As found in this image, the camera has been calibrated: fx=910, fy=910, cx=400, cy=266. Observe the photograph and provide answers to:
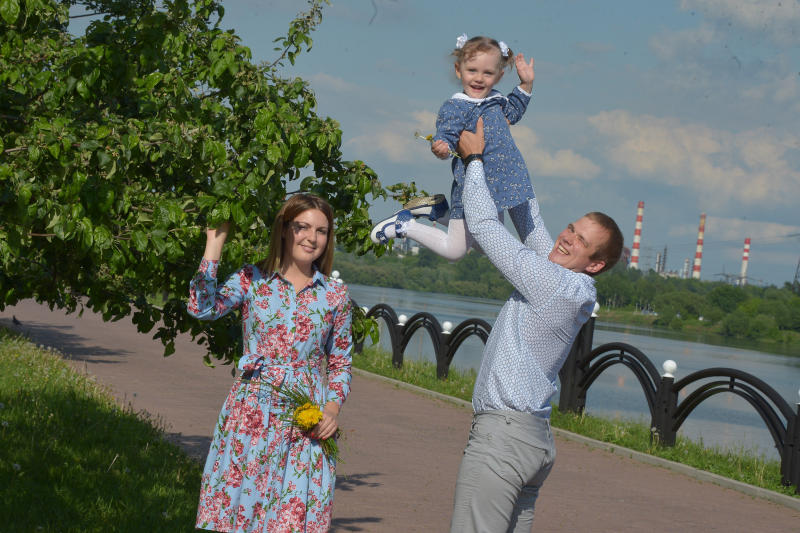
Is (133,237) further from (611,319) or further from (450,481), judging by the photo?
(611,319)

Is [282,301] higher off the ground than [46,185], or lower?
lower

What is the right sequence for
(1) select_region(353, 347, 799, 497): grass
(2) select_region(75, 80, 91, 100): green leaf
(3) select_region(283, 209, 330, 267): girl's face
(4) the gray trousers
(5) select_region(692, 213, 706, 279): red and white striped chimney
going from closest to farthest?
(4) the gray trousers → (3) select_region(283, 209, 330, 267): girl's face → (2) select_region(75, 80, 91, 100): green leaf → (1) select_region(353, 347, 799, 497): grass → (5) select_region(692, 213, 706, 279): red and white striped chimney

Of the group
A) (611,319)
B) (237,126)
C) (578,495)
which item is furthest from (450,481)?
(611,319)

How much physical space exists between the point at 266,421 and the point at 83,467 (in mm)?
3507

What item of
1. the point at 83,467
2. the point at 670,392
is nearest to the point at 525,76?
the point at 83,467

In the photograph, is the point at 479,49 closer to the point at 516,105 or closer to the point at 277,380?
the point at 516,105

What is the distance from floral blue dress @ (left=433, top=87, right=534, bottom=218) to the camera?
334cm

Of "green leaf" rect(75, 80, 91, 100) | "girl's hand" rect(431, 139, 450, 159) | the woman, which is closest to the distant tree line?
"green leaf" rect(75, 80, 91, 100)

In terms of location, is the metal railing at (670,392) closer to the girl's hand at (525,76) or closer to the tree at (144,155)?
the tree at (144,155)

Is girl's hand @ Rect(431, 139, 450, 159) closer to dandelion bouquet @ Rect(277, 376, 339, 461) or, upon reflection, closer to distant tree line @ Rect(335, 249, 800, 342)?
dandelion bouquet @ Rect(277, 376, 339, 461)

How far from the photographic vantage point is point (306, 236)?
149 inches

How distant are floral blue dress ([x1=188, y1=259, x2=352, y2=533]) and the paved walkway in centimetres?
298

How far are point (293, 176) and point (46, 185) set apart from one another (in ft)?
4.62

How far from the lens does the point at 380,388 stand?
1516 cm
